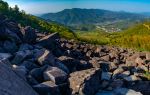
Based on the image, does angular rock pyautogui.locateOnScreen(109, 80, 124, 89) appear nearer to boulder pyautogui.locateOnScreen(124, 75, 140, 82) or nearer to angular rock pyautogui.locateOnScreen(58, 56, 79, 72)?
boulder pyautogui.locateOnScreen(124, 75, 140, 82)

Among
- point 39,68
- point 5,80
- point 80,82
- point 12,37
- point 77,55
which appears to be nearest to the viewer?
point 5,80

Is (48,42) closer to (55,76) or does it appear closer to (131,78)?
(131,78)

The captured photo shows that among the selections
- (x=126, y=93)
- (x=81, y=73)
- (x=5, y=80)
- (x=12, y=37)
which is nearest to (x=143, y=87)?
(x=126, y=93)

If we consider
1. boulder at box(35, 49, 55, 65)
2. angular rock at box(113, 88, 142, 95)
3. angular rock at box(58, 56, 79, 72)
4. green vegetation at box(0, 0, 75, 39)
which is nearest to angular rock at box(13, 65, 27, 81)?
boulder at box(35, 49, 55, 65)

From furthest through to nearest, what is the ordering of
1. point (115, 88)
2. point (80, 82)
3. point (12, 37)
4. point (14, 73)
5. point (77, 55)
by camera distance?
point (77, 55) < point (12, 37) < point (115, 88) < point (80, 82) < point (14, 73)

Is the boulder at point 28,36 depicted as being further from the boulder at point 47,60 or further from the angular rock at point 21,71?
the angular rock at point 21,71

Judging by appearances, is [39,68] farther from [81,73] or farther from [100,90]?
[100,90]

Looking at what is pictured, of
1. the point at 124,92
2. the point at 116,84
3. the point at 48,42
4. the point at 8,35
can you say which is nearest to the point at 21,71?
the point at 124,92
